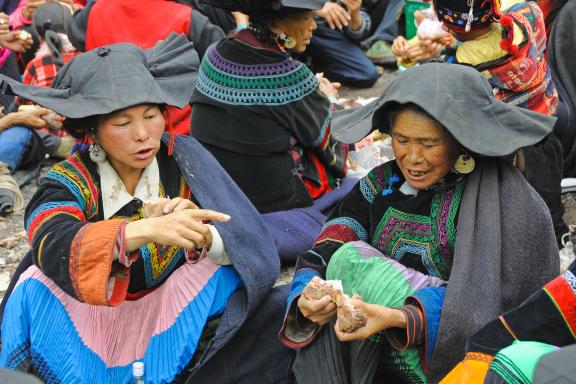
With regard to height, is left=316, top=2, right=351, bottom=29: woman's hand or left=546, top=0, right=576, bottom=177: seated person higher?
left=546, top=0, right=576, bottom=177: seated person

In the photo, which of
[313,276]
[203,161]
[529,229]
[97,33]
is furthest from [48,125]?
[529,229]

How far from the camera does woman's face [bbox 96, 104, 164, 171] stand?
3.22m

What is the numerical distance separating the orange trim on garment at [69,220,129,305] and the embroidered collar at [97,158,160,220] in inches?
12.0

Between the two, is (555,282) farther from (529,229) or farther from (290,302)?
(290,302)

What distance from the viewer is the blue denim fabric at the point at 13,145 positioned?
18.1 feet

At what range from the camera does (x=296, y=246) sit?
4.34 meters

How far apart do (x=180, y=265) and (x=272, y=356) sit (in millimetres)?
530

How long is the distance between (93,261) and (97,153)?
1.63ft

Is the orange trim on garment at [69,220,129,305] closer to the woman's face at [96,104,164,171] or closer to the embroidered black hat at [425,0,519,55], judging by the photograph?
the woman's face at [96,104,164,171]

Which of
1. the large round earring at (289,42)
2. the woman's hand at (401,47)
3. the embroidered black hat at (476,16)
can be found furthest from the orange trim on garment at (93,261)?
the woman's hand at (401,47)

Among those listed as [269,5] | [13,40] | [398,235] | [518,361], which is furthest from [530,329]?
[13,40]

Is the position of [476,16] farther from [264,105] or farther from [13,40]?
[13,40]

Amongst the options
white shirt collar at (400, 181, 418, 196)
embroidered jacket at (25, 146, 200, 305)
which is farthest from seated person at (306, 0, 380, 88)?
white shirt collar at (400, 181, 418, 196)

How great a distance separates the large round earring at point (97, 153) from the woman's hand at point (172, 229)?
42 cm
